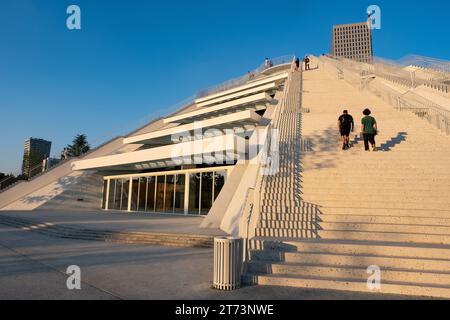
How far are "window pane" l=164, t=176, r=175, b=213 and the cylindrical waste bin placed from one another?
51.5 feet

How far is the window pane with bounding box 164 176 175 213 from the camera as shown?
66.5 ft

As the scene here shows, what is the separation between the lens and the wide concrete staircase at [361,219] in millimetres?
4957

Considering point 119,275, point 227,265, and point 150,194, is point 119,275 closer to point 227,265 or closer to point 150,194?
point 227,265

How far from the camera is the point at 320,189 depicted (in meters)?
8.19

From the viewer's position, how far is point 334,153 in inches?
411

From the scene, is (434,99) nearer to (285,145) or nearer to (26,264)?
(285,145)

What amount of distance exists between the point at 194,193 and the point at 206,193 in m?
0.99

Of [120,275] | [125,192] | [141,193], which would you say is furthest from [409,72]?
[120,275]

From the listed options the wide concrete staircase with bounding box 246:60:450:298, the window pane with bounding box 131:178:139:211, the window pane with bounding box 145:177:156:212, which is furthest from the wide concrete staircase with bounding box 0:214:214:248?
the window pane with bounding box 131:178:139:211

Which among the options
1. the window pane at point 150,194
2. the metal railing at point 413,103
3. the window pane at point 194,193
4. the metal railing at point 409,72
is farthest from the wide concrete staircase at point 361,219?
the window pane at point 150,194

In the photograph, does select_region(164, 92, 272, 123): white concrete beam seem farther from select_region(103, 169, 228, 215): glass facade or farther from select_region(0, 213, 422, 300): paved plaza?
select_region(0, 213, 422, 300): paved plaza

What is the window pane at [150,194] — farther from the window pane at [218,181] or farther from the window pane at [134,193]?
the window pane at [218,181]

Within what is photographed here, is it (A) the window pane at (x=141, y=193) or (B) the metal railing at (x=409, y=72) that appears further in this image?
(A) the window pane at (x=141, y=193)
